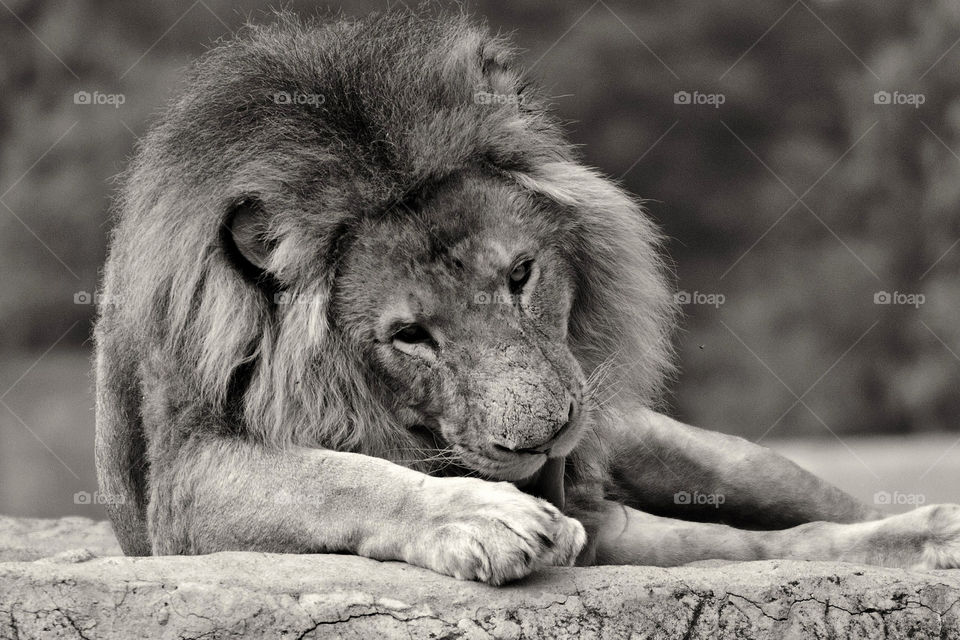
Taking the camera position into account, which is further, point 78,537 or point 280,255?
point 78,537

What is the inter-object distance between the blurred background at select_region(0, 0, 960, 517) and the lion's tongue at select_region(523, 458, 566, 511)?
21.1 feet

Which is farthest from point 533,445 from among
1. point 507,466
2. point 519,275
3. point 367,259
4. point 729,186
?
point 729,186

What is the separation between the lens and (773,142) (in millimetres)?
12016

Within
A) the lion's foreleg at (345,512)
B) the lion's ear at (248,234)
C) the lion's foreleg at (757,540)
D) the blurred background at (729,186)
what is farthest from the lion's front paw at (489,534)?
the blurred background at (729,186)

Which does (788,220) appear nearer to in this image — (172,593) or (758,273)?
(758,273)

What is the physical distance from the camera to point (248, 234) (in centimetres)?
429

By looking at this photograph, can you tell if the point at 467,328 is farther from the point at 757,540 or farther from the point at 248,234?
the point at 757,540

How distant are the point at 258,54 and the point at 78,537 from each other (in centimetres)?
277

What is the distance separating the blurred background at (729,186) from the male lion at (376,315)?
6131 mm

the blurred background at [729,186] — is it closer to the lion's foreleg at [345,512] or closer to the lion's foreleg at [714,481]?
the lion's foreleg at [714,481]

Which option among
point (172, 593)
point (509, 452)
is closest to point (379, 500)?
point (509, 452)

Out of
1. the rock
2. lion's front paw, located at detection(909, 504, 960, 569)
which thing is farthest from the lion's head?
lion's front paw, located at detection(909, 504, 960, 569)

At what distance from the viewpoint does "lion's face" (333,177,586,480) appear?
3947 mm

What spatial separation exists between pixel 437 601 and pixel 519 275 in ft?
4.04
